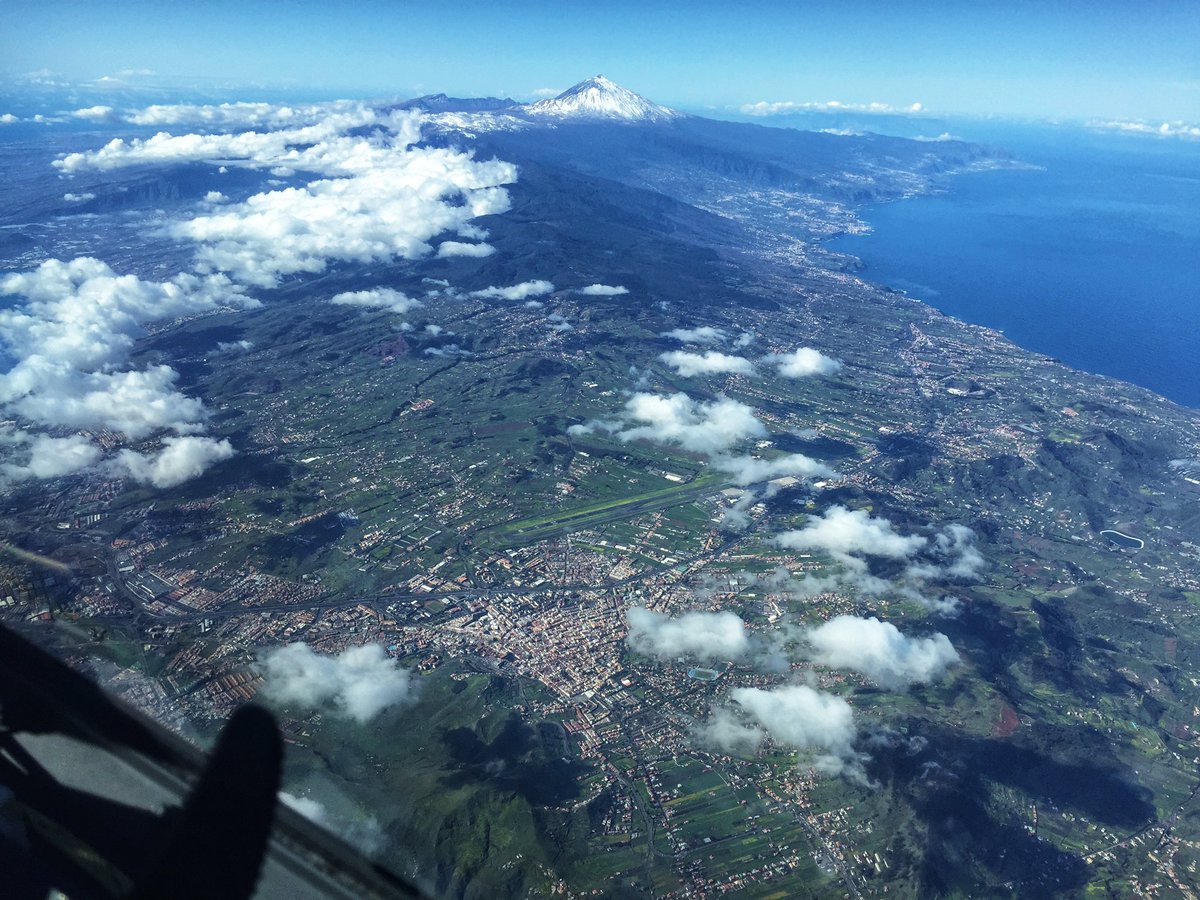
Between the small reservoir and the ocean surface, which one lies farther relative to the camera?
the ocean surface

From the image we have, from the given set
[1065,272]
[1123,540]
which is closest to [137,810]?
[1123,540]

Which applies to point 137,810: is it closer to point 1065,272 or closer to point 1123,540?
point 1123,540

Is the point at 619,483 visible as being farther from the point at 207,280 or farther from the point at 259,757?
the point at 207,280

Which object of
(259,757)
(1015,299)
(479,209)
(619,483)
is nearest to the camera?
(259,757)

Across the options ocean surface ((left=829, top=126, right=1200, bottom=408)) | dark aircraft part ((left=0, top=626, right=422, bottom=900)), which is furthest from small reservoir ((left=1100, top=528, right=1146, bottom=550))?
dark aircraft part ((left=0, top=626, right=422, bottom=900))

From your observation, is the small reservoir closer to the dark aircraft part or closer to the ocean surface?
the ocean surface

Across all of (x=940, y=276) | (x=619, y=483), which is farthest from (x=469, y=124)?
(x=619, y=483)

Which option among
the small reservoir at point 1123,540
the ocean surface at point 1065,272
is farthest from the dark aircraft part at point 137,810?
the ocean surface at point 1065,272

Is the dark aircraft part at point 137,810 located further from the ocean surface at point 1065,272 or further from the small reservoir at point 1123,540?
the ocean surface at point 1065,272
